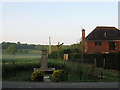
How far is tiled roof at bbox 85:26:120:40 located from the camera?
37031mm

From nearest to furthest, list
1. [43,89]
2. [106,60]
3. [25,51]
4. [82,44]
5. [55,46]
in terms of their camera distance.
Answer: [43,89] < [106,60] < [25,51] < [82,44] < [55,46]

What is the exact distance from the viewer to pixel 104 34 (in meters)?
37.9

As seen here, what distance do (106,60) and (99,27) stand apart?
19.6m

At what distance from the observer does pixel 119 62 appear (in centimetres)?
1953

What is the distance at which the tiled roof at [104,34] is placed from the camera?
121ft

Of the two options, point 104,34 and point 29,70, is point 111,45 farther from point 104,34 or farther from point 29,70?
point 29,70

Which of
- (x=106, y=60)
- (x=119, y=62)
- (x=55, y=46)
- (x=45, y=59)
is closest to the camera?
(x=45, y=59)

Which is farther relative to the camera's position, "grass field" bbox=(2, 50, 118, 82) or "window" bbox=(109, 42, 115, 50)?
"window" bbox=(109, 42, 115, 50)

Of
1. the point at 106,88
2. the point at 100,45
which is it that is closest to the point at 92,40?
the point at 100,45

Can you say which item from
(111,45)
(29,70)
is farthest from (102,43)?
(29,70)

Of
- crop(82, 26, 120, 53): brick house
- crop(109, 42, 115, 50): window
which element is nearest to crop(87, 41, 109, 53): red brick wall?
crop(82, 26, 120, 53): brick house

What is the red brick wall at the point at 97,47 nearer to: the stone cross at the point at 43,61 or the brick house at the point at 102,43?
the brick house at the point at 102,43

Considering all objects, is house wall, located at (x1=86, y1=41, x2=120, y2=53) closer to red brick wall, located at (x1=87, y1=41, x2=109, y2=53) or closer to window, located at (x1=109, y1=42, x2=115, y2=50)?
red brick wall, located at (x1=87, y1=41, x2=109, y2=53)

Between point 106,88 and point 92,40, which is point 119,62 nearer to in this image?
point 106,88
